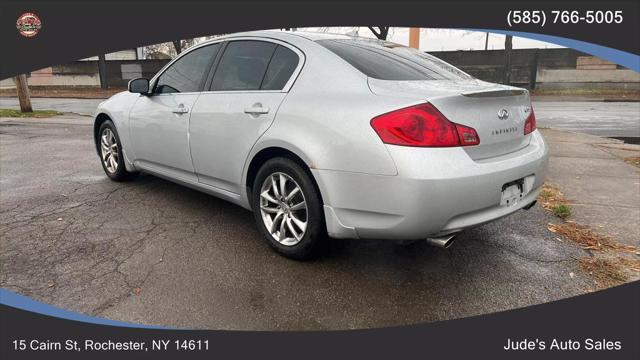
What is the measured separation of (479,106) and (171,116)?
270cm

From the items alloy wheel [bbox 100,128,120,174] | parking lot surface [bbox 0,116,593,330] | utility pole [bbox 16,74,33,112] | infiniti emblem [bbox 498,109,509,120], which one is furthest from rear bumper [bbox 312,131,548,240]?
utility pole [bbox 16,74,33,112]

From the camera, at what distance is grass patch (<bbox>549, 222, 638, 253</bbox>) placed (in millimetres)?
3469

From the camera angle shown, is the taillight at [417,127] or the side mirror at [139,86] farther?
the side mirror at [139,86]

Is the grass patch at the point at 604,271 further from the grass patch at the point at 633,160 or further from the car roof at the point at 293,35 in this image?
the grass patch at the point at 633,160

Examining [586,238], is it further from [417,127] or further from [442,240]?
[417,127]

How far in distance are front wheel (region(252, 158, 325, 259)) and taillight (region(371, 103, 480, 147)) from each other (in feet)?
2.16

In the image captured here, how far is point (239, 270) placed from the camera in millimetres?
3070

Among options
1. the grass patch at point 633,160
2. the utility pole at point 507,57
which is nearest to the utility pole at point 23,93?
the grass patch at point 633,160

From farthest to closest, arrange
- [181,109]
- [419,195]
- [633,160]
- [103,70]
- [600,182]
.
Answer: [103,70], [633,160], [600,182], [181,109], [419,195]

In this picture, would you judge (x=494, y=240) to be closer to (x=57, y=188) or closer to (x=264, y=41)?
→ (x=264, y=41)

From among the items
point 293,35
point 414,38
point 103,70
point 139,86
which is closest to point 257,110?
point 293,35

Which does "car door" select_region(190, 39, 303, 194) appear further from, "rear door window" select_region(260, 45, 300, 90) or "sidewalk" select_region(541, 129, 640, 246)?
"sidewalk" select_region(541, 129, 640, 246)

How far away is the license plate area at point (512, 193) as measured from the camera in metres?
2.77

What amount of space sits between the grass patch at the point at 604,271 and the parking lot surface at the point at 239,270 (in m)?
0.09
